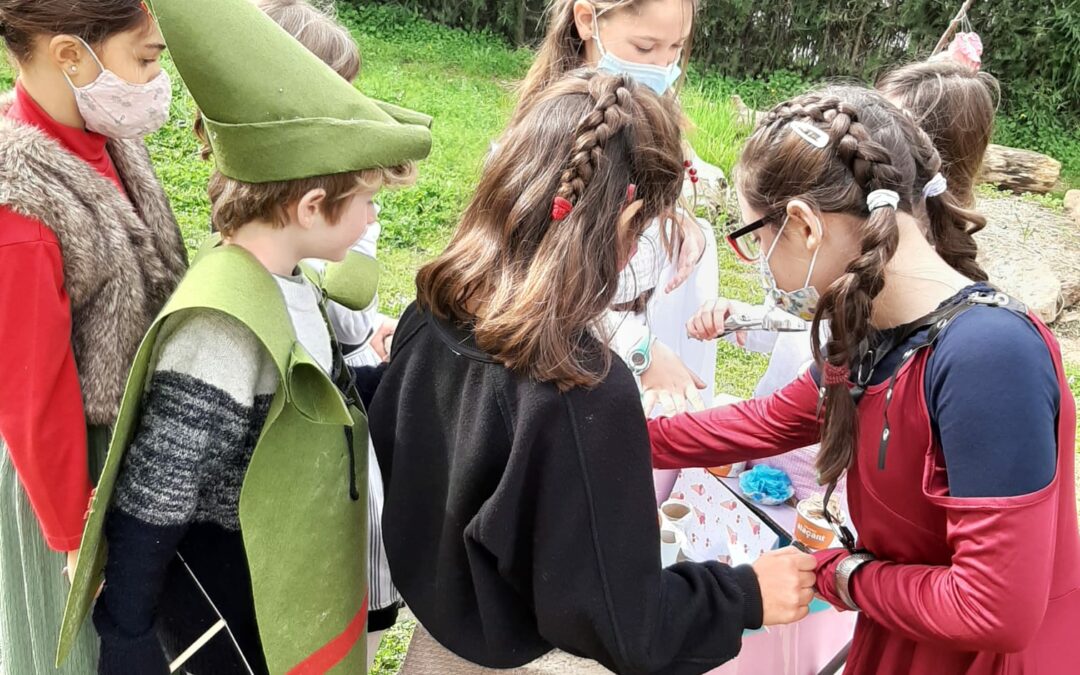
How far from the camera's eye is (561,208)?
1311 millimetres

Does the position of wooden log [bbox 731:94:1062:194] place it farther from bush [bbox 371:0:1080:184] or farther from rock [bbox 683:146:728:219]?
rock [bbox 683:146:728:219]

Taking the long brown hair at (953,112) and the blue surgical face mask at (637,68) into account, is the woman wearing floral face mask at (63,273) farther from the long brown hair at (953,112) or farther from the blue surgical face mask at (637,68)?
the long brown hair at (953,112)

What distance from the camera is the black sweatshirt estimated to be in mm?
1286

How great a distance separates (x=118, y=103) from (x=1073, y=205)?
7.34 metres

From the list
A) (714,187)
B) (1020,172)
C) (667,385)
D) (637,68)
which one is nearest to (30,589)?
(667,385)

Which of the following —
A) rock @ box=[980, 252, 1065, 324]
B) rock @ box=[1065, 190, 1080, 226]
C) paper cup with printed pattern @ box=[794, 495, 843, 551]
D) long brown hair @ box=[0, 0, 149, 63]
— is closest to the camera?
long brown hair @ box=[0, 0, 149, 63]

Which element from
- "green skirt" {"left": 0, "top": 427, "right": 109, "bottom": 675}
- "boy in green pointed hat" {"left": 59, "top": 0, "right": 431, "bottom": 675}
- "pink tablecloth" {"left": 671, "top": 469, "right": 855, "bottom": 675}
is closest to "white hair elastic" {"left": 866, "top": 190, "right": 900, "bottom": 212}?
"boy in green pointed hat" {"left": 59, "top": 0, "right": 431, "bottom": 675}

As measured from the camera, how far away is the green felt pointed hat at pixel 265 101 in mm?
1326

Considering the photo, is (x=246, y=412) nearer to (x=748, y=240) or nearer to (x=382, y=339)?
(x=748, y=240)

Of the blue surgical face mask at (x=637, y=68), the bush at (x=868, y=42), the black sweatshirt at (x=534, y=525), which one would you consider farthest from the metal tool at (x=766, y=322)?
the bush at (x=868, y=42)

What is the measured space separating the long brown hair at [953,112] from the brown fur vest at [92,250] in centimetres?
202

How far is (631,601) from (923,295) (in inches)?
27.9

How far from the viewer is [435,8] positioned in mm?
10469

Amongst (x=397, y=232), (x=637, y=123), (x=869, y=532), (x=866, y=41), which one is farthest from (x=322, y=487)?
(x=866, y=41)
